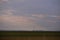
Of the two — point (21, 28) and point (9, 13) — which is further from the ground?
point (9, 13)

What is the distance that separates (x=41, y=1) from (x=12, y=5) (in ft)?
1.37

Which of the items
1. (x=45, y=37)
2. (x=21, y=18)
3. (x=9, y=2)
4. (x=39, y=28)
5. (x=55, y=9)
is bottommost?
(x=45, y=37)

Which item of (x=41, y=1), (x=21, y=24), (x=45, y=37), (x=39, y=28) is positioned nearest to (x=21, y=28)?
(x=21, y=24)

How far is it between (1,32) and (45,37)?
2.02ft

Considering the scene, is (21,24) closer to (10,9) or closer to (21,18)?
(21,18)

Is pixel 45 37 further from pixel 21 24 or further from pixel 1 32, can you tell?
pixel 1 32

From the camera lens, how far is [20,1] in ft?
5.19

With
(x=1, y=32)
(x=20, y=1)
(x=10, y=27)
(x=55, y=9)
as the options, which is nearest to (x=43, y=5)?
(x=55, y=9)

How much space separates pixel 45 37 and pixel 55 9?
42cm

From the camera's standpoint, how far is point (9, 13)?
5.17ft

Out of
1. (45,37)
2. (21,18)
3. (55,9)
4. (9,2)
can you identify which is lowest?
(45,37)

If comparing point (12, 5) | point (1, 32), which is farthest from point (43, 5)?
point (1, 32)

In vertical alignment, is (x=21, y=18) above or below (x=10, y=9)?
below

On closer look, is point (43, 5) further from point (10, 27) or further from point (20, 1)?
point (10, 27)
